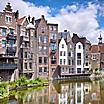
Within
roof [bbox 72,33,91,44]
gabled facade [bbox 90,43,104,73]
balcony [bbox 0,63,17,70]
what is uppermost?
Answer: roof [bbox 72,33,91,44]

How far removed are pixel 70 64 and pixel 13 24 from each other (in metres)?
23.0

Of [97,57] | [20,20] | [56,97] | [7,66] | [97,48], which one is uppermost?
[20,20]

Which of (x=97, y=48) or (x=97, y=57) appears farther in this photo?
(x=97, y=48)

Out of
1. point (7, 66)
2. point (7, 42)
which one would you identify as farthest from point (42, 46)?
point (7, 66)

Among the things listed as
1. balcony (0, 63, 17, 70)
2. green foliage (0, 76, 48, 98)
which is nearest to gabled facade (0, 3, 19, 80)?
balcony (0, 63, 17, 70)

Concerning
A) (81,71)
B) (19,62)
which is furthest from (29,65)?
(81,71)

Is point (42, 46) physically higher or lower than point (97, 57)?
higher

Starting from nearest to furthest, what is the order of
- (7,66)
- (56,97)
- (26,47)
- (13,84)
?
(56,97), (13,84), (7,66), (26,47)

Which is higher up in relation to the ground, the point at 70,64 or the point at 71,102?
the point at 70,64

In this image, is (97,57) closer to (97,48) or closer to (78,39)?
(97,48)

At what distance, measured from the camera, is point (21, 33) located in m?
56.8

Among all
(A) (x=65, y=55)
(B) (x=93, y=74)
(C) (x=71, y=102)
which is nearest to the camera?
(C) (x=71, y=102)

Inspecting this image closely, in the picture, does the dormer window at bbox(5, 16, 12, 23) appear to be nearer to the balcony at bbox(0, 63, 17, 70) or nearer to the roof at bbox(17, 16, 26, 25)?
the roof at bbox(17, 16, 26, 25)

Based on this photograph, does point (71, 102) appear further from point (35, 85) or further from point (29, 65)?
point (29, 65)
